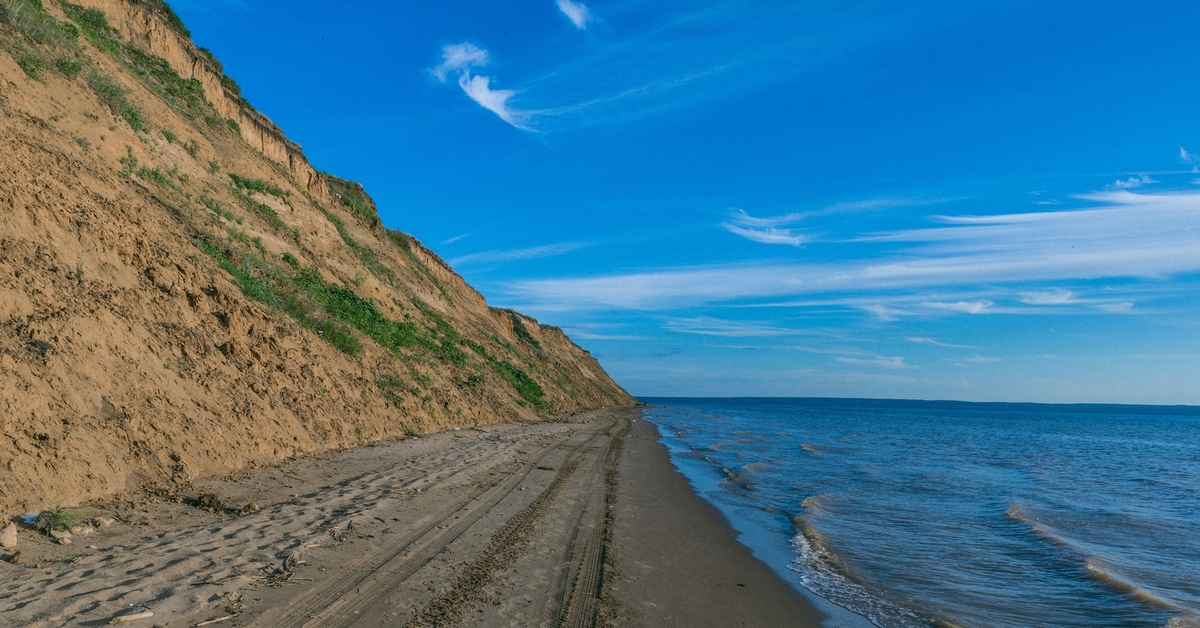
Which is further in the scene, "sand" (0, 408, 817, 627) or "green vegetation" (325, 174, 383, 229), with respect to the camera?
"green vegetation" (325, 174, 383, 229)

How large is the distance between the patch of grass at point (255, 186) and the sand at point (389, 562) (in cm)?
1454

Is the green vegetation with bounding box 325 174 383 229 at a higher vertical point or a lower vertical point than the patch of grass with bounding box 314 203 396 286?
higher

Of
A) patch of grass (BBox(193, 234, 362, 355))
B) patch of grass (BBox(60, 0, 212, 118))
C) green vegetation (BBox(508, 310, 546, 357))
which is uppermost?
patch of grass (BBox(60, 0, 212, 118))

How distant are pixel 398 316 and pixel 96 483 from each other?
643 inches

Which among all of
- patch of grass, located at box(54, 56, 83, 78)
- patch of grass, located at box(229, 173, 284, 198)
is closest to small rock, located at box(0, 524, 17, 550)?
patch of grass, located at box(54, 56, 83, 78)

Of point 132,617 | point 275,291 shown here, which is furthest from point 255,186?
point 132,617

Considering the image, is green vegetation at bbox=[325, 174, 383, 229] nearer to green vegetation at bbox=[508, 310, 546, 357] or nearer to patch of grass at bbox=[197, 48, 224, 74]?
patch of grass at bbox=[197, 48, 224, 74]

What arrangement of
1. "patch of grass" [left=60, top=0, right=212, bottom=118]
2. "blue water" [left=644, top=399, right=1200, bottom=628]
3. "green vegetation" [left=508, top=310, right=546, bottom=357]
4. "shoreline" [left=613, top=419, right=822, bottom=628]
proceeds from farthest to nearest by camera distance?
"green vegetation" [left=508, top=310, right=546, bottom=357]
"patch of grass" [left=60, top=0, right=212, bottom=118]
"blue water" [left=644, top=399, right=1200, bottom=628]
"shoreline" [left=613, top=419, right=822, bottom=628]

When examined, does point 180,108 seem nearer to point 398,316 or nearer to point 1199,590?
point 398,316

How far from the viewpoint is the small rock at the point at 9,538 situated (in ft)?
17.1

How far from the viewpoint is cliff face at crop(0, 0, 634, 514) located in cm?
761

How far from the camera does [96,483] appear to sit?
22.4 feet

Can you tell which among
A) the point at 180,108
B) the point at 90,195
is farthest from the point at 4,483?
the point at 180,108

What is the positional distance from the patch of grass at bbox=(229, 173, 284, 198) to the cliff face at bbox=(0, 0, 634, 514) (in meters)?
0.11
